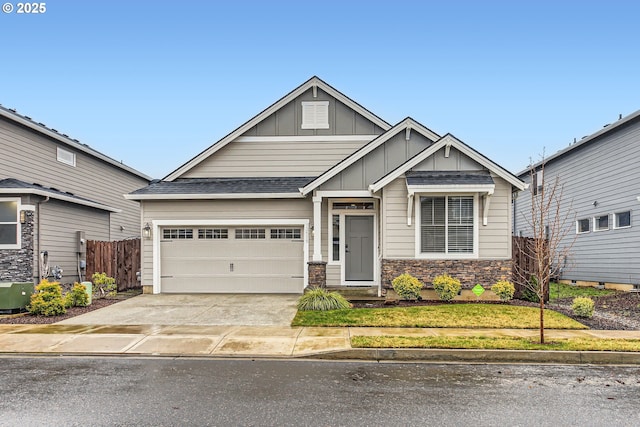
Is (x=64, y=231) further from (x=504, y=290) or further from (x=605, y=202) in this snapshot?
(x=605, y=202)

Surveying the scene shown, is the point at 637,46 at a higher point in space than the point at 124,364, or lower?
higher

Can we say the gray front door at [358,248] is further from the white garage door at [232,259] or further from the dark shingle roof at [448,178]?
the dark shingle roof at [448,178]

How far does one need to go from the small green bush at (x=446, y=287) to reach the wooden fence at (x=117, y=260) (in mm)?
11354

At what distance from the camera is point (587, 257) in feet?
63.0

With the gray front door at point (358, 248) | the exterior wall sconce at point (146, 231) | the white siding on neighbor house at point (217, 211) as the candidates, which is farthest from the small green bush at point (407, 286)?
the exterior wall sconce at point (146, 231)

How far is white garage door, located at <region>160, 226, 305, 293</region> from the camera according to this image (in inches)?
592

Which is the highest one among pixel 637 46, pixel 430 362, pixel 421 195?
pixel 637 46

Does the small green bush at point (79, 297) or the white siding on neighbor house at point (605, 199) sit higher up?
the white siding on neighbor house at point (605, 199)

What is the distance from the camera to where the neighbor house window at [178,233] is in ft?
50.3

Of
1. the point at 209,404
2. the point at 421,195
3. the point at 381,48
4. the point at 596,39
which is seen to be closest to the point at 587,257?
the point at 596,39

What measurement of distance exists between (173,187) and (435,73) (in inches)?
617

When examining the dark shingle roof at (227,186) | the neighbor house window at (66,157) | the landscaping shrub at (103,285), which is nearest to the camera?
the landscaping shrub at (103,285)

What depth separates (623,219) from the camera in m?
16.8

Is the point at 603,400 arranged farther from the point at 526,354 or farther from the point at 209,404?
the point at 209,404
